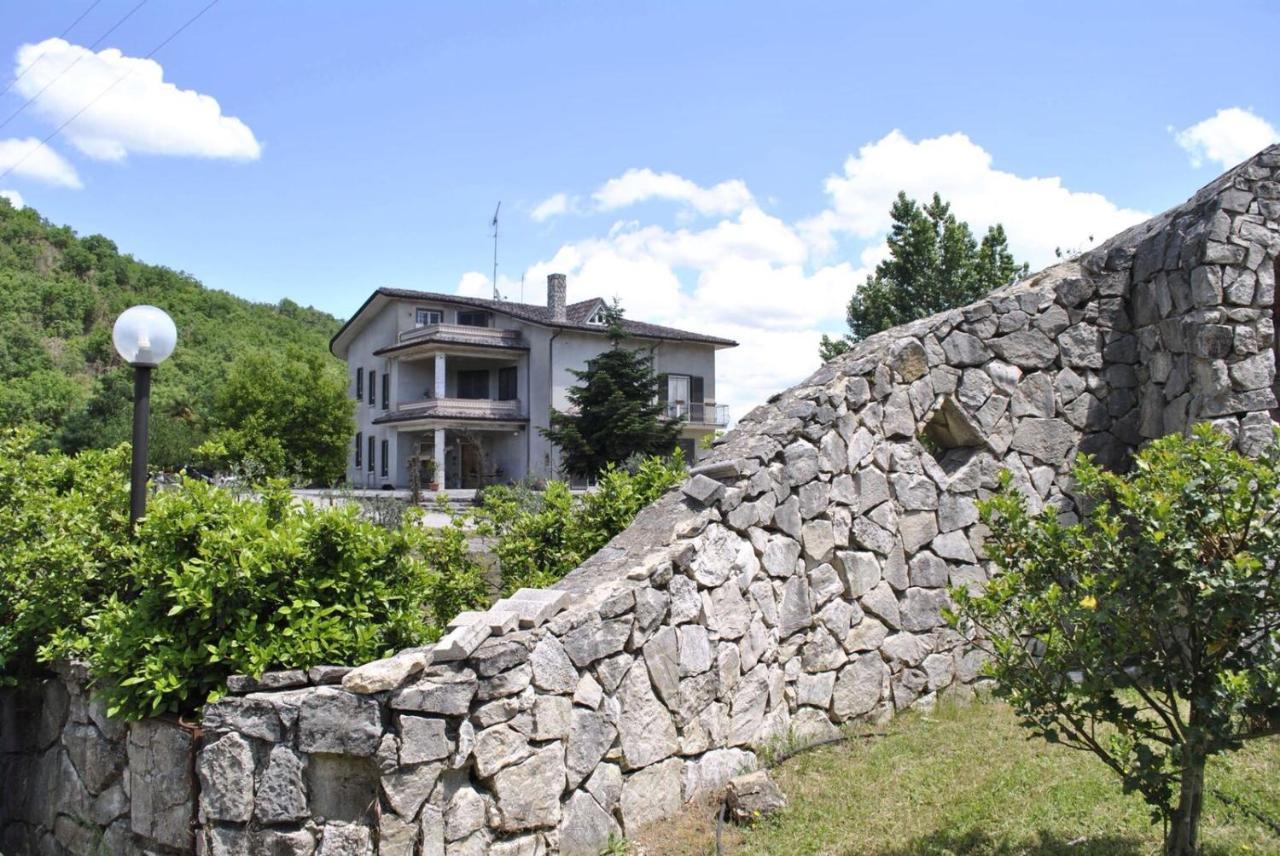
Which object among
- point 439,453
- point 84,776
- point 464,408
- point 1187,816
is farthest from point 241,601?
point 464,408

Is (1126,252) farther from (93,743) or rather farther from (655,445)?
(655,445)

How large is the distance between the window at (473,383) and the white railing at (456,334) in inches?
75.2

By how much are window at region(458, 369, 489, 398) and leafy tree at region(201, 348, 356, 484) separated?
4.44m

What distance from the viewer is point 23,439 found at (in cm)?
766

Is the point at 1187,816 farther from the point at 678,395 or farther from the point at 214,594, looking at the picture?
the point at 678,395

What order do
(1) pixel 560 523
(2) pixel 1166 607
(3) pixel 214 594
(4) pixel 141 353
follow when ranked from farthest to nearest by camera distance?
1. (1) pixel 560 523
2. (4) pixel 141 353
3. (3) pixel 214 594
4. (2) pixel 1166 607

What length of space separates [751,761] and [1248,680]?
3059 mm

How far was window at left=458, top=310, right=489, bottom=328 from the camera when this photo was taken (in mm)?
33156

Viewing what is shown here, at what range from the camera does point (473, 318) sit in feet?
109

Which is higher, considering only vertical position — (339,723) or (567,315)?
(567,315)

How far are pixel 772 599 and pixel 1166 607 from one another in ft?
9.25

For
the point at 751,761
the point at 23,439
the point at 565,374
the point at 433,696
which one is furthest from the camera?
the point at 565,374

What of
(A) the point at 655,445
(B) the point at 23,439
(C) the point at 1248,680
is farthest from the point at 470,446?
(C) the point at 1248,680

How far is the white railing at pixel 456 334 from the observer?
1223 inches
